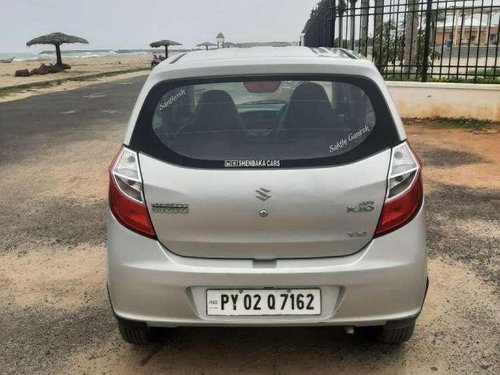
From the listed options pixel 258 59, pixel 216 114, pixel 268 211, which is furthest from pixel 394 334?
pixel 258 59

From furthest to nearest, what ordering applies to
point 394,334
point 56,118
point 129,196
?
point 56,118 < point 394,334 < point 129,196

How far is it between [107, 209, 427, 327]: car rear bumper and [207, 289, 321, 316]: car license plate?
0.09ft

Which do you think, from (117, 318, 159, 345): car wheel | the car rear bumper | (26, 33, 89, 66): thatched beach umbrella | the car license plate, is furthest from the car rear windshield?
(26, 33, 89, 66): thatched beach umbrella

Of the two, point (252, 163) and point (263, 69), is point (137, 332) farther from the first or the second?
point (263, 69)

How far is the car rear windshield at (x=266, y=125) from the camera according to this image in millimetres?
2420

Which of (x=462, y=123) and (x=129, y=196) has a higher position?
(x=129, y=196)

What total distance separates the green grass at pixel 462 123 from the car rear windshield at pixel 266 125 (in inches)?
323

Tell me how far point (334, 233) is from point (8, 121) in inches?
494

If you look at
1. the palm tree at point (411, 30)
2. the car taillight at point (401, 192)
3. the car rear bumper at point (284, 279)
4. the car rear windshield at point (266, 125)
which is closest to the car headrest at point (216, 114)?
the car rear windshield at point (266, 125)

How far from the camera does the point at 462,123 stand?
33.8ft

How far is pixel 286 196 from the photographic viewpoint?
2330 millimetres

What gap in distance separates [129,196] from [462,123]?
923cm

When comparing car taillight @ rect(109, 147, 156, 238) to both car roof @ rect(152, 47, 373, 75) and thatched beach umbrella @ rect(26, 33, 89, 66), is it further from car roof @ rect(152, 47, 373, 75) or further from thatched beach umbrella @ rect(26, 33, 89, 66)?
thatched beach umbrella @ rect(26, 33, 89, 66)

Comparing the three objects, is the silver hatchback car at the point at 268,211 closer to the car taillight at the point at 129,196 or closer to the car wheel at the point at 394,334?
the car taillight at the point at 129,196
